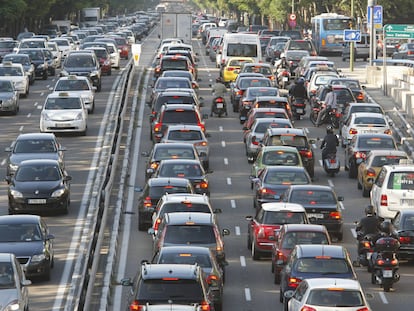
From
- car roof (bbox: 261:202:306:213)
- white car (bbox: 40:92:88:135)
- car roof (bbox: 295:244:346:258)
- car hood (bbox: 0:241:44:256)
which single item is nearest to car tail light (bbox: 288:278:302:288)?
car roof (bbox: 295:244:346:258)

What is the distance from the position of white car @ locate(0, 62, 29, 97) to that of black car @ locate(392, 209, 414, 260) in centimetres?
3423

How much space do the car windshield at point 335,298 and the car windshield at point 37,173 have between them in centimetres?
1536

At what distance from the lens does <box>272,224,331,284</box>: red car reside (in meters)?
28.2

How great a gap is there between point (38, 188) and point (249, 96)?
790 inches

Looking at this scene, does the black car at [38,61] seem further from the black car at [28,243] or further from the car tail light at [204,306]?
the car tail light at [204,306]

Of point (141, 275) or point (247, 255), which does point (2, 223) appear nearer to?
point (247, 255)

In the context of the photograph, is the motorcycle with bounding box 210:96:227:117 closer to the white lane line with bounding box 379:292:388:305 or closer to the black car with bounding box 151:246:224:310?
the white lane line with bounding box 379:292:388:305

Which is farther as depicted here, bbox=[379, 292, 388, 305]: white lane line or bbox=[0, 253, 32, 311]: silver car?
bbox=[379, 292, 388, 305]: white lane line

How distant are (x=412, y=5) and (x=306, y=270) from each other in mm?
99217

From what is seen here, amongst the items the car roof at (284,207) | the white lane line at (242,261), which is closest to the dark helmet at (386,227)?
the car roof at (284,207)

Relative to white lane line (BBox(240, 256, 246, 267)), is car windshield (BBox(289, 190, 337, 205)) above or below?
above

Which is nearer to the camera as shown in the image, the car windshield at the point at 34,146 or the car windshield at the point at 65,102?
the car windshield at the point at 34,146

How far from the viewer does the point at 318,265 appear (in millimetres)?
25469

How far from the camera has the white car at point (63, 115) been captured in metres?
50.4
